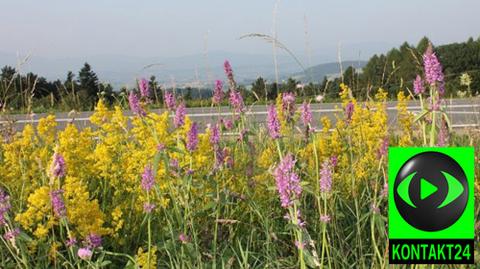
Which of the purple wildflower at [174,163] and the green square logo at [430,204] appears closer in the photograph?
the green square logo at [430,204]

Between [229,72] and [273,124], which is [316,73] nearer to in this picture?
[229,72]

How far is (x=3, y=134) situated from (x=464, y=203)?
3.25 meters

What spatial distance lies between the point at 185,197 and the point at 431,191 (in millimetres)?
1340

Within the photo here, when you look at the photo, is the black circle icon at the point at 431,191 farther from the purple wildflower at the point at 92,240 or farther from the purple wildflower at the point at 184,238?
the purple wildflower at the point at 92,240

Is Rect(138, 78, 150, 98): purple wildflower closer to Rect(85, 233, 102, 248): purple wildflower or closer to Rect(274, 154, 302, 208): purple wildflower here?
Rect(85, 233, 102, 248): purple wildflower

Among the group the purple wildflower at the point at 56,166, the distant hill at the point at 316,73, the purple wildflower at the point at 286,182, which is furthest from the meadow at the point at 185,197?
the distant hill at the point at 316,73

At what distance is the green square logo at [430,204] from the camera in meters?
0.75

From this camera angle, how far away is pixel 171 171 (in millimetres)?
2387

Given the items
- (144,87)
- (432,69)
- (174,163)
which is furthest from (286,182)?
(144,87)

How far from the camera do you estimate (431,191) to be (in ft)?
2.49

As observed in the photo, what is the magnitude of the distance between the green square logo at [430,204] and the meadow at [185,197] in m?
0.79

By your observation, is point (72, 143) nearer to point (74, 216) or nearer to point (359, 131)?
point (74, 216)

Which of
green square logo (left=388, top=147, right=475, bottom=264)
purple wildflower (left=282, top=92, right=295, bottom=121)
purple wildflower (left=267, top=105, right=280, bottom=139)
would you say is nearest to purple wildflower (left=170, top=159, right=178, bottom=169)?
purple wildflower (left=282, top=92, right=295, bottom=121)

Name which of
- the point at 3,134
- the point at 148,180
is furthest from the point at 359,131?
the point at 3,134
